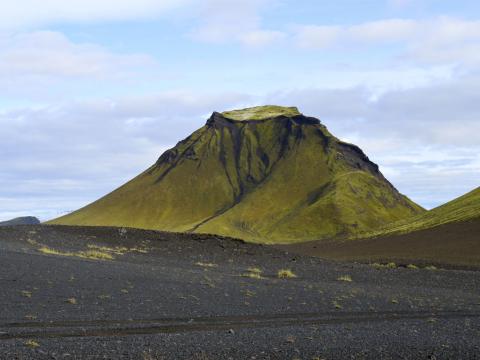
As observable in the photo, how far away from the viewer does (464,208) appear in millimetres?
81438

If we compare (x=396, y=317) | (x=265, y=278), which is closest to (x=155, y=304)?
(x=396, y=317)

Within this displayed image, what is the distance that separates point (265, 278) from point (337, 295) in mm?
6628

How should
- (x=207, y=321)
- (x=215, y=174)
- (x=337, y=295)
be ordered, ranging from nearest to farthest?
(x=207, y=321)
(x=337, y=295)
(x=215, y=174)

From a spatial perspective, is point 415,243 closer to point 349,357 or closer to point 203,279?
point 203,279

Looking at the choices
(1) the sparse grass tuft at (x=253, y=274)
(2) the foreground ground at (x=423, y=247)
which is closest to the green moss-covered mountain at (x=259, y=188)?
(2) the foreground ground at (x=423, y=247)

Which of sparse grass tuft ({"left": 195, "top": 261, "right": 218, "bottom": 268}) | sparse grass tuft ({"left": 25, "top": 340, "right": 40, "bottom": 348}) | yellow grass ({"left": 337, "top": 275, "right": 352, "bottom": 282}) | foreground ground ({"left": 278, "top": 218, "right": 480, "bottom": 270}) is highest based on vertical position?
foreground ground ({"left": 278, "top": 218, "right": 480, "bottom": 270})

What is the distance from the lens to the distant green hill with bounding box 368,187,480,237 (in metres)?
76.0

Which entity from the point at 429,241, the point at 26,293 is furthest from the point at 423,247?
the point at 26,293

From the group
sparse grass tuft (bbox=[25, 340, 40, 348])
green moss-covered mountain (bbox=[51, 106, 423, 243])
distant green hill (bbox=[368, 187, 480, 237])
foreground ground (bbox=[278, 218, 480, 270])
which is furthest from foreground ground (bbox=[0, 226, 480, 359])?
green moss-covered mountain (bbox=[51, 106, 423, 243])

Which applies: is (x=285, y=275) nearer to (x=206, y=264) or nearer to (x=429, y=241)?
(x=206, y=264)

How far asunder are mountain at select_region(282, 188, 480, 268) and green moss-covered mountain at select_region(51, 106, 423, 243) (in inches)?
1847

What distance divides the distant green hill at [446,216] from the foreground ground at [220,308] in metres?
40.0

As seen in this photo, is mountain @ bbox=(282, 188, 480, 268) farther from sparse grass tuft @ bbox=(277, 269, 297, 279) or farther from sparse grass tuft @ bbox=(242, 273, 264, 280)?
sparse grass tuft @ bbox=(242, 273, 264, 280)

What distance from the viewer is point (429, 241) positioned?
67438mm
